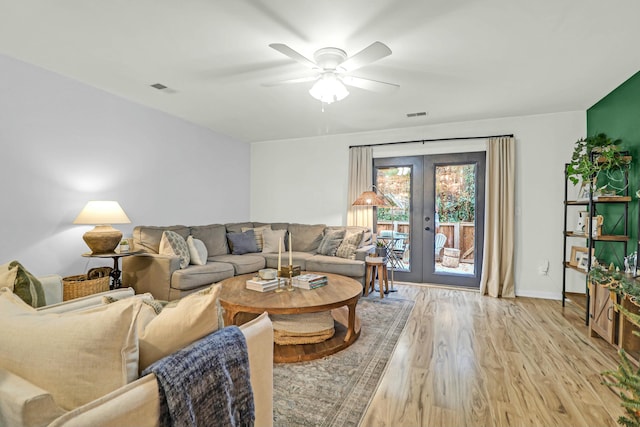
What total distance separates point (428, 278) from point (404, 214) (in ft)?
3.62

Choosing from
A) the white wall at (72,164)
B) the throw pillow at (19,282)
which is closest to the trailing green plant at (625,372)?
the throw pillow at (19,282)

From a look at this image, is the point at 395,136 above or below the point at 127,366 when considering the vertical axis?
above

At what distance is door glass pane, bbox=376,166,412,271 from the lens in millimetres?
5371

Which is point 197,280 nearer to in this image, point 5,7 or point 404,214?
point 5,7

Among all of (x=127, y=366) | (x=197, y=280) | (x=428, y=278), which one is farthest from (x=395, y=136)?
(x=127, y=366)

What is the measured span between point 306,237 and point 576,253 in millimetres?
3751

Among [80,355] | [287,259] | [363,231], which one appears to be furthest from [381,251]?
[80,355]

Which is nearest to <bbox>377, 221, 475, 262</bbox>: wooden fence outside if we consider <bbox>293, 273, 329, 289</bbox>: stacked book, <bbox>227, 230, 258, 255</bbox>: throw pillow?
<bbox>293, 273, 329, 289</bbox>: stacked book

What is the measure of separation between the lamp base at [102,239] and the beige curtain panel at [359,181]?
11.3 feet

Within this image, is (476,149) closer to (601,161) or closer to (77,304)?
(601,161)

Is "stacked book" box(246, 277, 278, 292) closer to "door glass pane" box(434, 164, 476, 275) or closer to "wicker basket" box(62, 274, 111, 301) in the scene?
"wicker basket" box(62, 274, 111, 301)

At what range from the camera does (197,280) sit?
382 centimetres

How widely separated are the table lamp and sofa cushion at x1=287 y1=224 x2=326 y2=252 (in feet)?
8.41

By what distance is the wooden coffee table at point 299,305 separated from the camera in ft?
8.52
